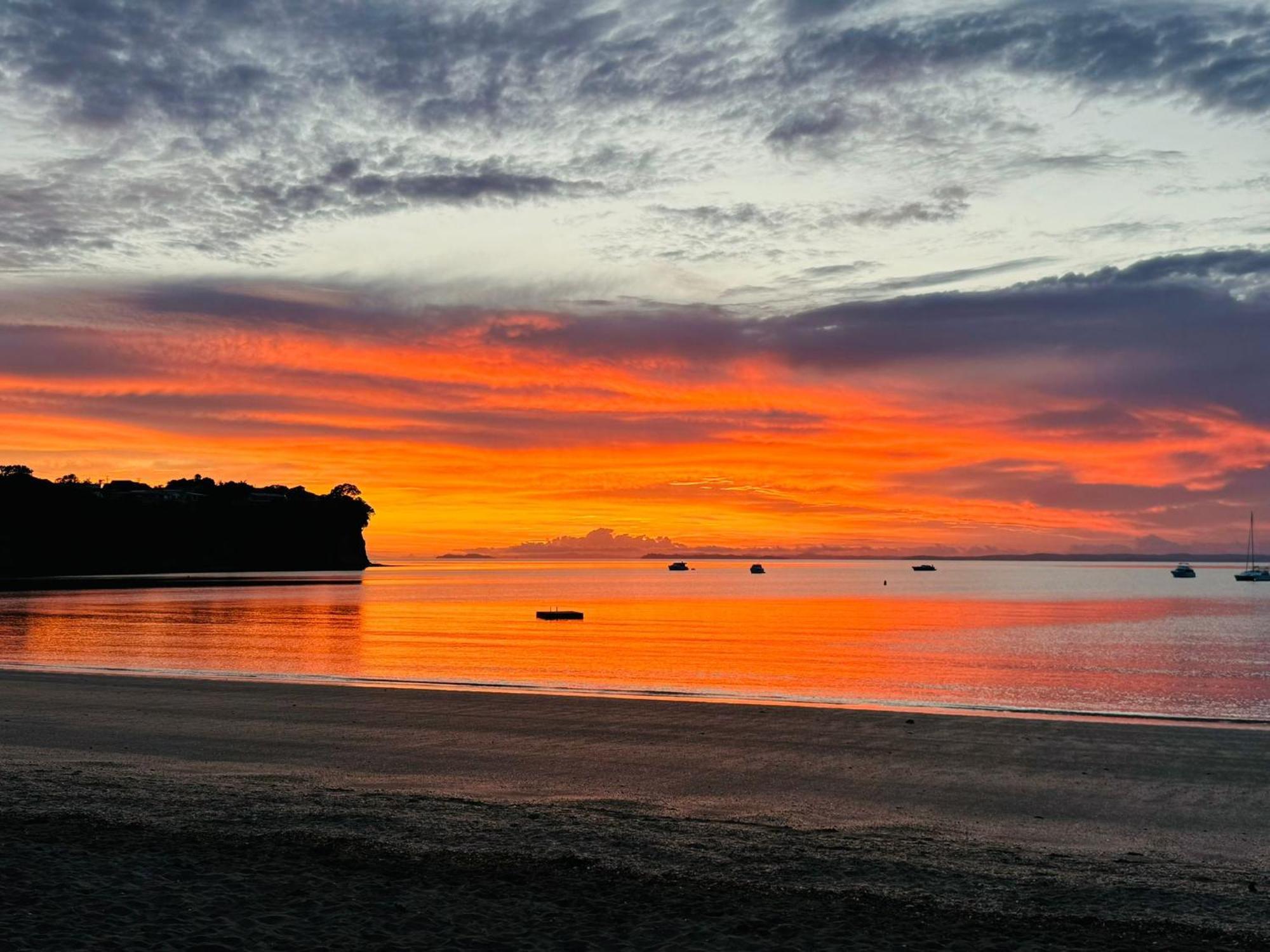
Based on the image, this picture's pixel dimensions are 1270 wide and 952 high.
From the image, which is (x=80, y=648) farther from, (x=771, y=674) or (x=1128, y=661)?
(x=1128, y=661)

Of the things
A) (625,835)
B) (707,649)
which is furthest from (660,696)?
(707,649)

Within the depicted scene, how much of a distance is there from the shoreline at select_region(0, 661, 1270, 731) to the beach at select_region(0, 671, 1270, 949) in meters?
3.71

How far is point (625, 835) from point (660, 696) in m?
19.6

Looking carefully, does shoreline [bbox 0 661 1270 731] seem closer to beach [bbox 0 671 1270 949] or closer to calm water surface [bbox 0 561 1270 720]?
calm water surface [bbox 0 561 1270 720]

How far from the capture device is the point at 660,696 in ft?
102

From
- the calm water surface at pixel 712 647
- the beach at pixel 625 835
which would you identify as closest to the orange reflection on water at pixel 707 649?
the calm water surface at pixel 712 647

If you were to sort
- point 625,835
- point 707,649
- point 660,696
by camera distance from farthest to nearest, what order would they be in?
point 707,649 < point 660,696 < point 625,835

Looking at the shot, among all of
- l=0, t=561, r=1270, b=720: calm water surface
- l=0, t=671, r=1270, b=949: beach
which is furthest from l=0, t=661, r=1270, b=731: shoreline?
l=0, t=671, r=1270, b=949: beach

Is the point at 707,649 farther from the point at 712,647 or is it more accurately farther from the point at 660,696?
the point at 660,696

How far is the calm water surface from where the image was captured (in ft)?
118

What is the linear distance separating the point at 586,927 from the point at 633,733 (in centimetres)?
1243

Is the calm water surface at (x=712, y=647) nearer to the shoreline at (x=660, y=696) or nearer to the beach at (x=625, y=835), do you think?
the shoreline at (x=660, y=696)

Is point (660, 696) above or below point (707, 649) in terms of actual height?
above

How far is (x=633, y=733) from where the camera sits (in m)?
20.7
